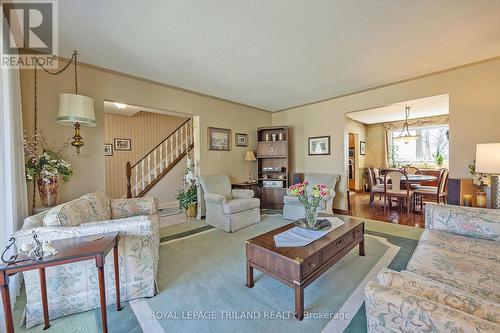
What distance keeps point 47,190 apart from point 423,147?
930 centimetres

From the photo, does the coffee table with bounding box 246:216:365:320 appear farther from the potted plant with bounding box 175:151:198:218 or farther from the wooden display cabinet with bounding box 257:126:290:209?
the wooden display cabinet with bounding box 257:126:290:209

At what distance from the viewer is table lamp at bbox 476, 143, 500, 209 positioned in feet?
7.07

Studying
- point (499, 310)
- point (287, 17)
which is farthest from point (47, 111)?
point (499, 310)

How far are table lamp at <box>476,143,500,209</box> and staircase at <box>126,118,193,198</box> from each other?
5.31 m

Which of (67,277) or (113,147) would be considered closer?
(67,277)

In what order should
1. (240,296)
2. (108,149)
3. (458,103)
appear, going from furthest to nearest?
(108,149), (458,103), (240,296)

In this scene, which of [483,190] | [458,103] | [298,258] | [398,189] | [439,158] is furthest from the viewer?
[439,158]

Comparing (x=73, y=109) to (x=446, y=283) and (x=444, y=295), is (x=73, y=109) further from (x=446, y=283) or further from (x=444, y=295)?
(x=446, y=283)

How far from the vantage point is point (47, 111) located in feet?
8.61

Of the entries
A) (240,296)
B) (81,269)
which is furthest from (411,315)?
(81,269)

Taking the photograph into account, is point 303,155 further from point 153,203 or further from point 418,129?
point 418,129

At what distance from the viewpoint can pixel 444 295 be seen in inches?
35.8

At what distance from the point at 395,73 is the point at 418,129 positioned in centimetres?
479

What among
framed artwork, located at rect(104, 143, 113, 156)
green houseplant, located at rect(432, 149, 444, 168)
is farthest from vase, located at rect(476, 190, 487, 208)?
framed artwork, located at rect(104, 143, 113, 156)
